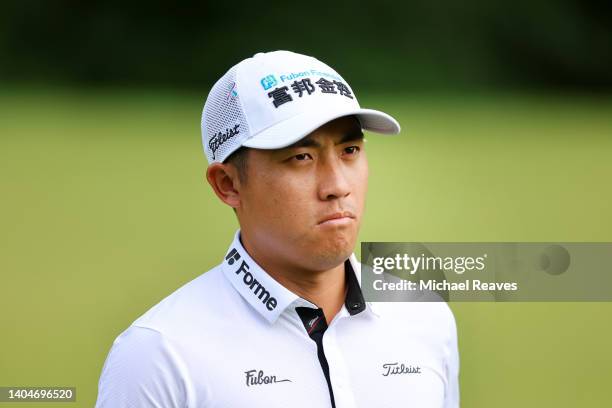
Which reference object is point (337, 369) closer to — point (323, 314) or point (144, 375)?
point (323, 314)

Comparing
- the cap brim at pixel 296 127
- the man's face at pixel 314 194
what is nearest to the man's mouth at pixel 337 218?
the man's face at pixel 314 194

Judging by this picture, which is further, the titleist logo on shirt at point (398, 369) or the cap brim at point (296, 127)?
the titleist logo on shirt at point (398, 369)

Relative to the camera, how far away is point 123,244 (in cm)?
290

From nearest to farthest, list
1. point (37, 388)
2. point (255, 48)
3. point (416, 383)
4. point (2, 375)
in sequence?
point (416, 383) → point (37, 388) → point (2, 375) → point (255, 48)

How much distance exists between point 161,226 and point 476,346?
1123 mm

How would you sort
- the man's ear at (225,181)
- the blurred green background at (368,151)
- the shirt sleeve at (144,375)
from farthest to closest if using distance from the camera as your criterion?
the blurred green background at (368,151) < the man's ear at (225,181) < the shirt sleeve at (144,375)

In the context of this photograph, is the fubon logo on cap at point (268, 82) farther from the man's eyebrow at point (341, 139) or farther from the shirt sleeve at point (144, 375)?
the shirt sleeve at point (144, 375)

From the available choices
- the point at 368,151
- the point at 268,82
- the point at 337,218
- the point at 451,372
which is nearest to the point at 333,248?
the point at 337,218

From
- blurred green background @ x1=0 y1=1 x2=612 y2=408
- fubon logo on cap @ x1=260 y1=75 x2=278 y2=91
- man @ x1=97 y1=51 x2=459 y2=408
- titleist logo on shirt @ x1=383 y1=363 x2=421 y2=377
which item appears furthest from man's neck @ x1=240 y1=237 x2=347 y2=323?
blurred green background @ x1=0 y1=1 x2=612 y2=408

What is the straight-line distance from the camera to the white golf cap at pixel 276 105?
114 cm

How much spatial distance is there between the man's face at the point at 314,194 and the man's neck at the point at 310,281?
0.03 m

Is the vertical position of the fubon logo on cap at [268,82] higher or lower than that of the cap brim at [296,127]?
higher

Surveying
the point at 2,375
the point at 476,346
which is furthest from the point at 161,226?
the point at 476,346

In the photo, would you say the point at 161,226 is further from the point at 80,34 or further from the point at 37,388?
the point at 80,34
